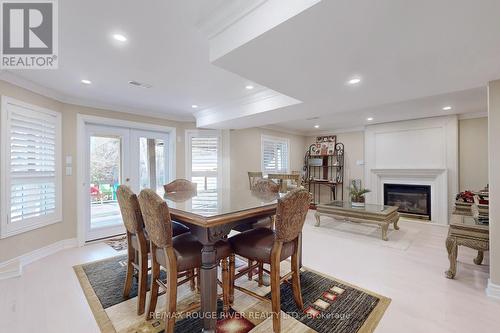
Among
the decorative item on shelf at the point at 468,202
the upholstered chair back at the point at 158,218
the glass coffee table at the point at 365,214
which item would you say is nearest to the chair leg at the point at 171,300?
the upholstered chair back at the point at 158,218

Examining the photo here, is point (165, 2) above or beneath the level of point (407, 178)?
above

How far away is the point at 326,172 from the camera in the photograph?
6902mm

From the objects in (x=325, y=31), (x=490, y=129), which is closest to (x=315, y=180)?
(x=490, y=129)

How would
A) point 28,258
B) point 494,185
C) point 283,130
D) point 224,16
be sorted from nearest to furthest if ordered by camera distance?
point 224,16, point 494,185, point 28,258, point 283,130

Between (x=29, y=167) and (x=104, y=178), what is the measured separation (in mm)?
1099

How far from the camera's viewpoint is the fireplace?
5098mm

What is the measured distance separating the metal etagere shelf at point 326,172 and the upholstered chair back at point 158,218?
18.9 ft

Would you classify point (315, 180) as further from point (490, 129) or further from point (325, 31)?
point (325, 31)

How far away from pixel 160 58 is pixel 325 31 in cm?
167

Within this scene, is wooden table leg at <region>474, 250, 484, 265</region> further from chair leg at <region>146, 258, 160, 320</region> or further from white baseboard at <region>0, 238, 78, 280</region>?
A: white baseboard at <region>0, 238, 78, 280</region>

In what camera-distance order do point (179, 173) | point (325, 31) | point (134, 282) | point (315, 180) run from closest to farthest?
point (325, 31), point (134, 282), point (179, 173), point (315, 180)

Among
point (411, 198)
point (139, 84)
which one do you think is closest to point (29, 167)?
point (139, 84)

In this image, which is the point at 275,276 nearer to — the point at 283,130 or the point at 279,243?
the point at 279,243

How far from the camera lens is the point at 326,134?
22.8ft
